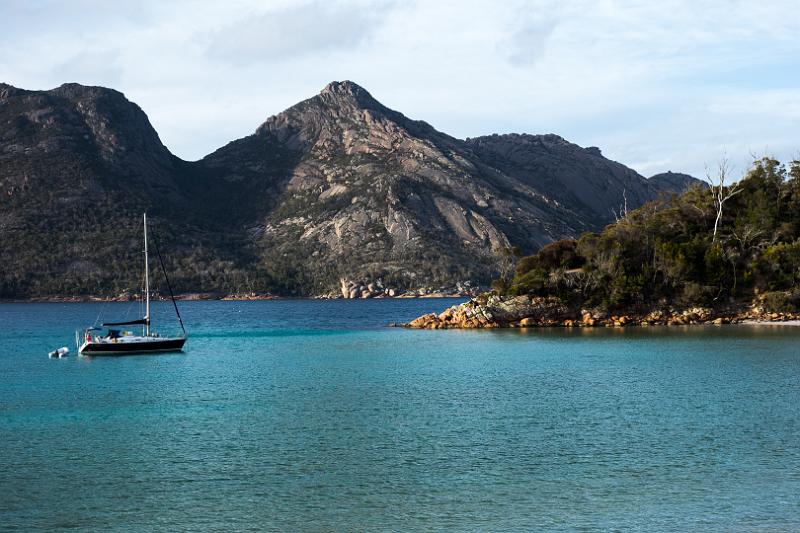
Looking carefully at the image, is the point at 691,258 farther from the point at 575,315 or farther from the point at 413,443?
the point at 413,443

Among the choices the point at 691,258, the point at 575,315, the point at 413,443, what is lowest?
the point at 413,443

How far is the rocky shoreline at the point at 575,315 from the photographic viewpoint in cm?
7706

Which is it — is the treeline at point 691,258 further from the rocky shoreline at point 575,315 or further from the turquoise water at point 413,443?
the turquoise water at point 413,443

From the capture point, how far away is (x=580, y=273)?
81.2m

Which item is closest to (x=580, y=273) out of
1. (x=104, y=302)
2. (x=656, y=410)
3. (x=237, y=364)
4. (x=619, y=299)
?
(x=619, y=299)

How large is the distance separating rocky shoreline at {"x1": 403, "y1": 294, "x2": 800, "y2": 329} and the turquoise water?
2316cm

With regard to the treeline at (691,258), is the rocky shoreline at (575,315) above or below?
below

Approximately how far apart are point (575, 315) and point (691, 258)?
1267 cm

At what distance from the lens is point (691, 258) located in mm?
80625

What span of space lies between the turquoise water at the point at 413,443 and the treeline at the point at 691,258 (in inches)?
1009

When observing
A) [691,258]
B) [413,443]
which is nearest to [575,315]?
[691,258]

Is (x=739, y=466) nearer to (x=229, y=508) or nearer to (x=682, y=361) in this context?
(x=229, y=508)

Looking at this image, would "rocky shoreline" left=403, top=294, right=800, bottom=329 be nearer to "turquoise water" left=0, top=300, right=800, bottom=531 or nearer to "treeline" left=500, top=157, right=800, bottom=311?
"treeline" left=500, top=157, right=800, bottom=311

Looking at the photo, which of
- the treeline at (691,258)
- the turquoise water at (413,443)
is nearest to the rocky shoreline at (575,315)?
the treeline at (691,258)
